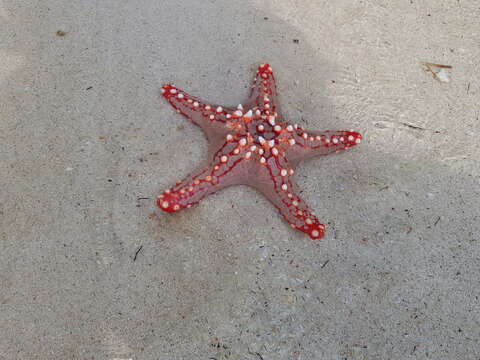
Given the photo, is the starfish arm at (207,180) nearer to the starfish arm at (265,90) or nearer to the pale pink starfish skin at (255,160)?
the pale pink starfish skin at (255,160)

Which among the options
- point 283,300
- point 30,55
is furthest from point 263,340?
point 30,55

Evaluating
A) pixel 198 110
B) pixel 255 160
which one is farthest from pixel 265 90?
pixel 255 160

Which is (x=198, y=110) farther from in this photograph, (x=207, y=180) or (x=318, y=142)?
(x=318, y=142)

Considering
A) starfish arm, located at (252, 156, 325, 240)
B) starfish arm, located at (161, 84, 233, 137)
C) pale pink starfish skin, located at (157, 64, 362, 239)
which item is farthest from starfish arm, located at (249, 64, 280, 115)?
starfish arm, located at (252, 156, 325, 240)

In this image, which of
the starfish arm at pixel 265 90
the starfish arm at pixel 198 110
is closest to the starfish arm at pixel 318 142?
the starfish arm at pixel 265 90

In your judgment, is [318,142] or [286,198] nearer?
[286,198]

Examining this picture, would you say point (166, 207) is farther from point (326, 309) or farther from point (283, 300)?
point (326, 309)
